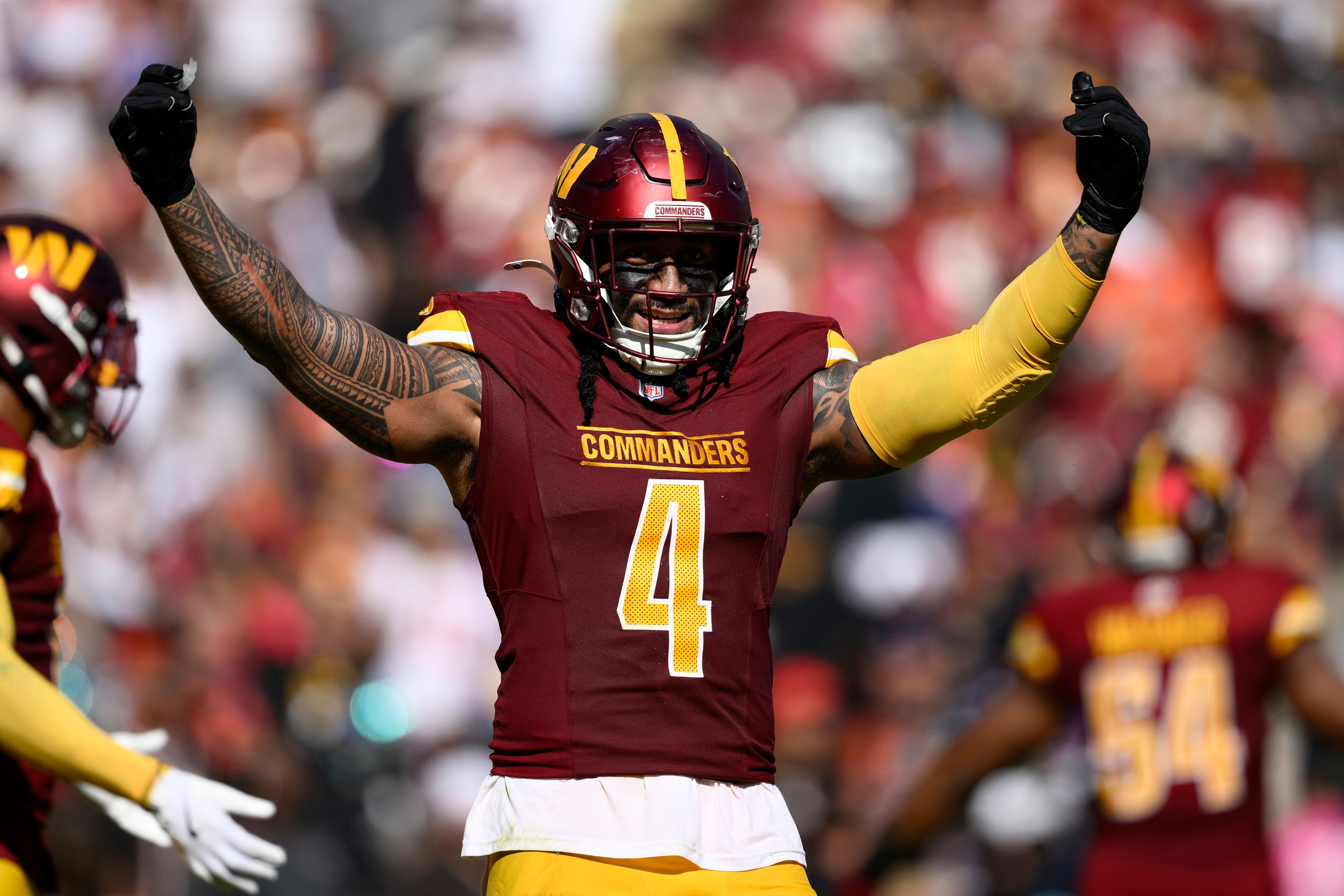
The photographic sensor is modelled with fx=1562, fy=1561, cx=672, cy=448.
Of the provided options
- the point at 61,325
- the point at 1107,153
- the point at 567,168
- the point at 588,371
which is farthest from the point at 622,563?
the point at 61,325

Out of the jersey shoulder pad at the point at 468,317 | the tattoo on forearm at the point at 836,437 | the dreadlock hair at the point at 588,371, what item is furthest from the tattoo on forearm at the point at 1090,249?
the jersey shoulder pad at the point at 468,317

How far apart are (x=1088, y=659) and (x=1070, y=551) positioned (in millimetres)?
2186

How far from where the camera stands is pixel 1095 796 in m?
5.19

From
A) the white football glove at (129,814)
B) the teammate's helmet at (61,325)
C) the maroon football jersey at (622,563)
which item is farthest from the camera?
the teammate's helmet at (61,325)

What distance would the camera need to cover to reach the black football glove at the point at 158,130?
252 cm

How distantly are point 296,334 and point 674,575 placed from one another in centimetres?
79

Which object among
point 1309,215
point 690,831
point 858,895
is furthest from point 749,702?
point 1309,215

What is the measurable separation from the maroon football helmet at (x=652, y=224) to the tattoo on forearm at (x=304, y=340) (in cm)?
29

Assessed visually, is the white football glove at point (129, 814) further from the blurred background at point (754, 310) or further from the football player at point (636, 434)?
the blurred background at point (754, 310)

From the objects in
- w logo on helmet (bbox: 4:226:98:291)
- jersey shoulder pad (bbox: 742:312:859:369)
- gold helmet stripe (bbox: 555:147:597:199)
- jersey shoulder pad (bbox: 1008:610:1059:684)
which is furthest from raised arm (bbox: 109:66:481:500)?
jersey shoulder pad (bbox: 1008:610:1059:684)

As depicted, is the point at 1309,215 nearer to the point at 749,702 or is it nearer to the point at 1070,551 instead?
the point at 1070,551

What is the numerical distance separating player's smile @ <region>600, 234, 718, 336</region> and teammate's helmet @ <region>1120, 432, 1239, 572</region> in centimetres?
282

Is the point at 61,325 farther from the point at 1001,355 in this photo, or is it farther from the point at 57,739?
the point at 1001,355

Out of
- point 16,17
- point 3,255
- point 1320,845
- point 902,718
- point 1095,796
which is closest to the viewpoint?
point 3,255
